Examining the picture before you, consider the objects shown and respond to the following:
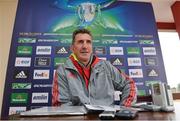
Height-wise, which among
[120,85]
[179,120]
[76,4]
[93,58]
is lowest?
[179,120]

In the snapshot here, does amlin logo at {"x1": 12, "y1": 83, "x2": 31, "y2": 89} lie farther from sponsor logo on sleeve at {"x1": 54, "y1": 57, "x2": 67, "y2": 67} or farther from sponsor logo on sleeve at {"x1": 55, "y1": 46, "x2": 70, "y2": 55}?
sponsor logo on sleeve at {"x1": 55, "y1": 46, "x2": 70, "y2": 55}

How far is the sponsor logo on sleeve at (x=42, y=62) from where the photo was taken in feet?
7.30

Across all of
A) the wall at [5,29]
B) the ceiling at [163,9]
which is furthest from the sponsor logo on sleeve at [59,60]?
the ceiling at [163,9]

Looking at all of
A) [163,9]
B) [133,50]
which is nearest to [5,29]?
[133,50]

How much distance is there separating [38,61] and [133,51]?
1.23 metres

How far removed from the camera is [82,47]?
157 cm

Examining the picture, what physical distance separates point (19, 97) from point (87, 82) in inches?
43.0

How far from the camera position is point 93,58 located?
155 centimetres

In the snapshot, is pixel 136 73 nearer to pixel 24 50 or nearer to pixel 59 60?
pixel 59 60

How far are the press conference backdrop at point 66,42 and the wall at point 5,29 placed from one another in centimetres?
61

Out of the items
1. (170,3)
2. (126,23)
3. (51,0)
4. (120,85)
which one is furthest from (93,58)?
(170,3)

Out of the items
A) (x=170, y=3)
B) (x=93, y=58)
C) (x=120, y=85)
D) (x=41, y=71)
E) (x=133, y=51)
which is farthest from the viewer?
(x=170, y=3)

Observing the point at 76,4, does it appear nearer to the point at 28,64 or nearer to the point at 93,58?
the point at 28,64

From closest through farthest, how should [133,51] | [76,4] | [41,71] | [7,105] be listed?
1. [7,105]
2. [41,71]
3. [133,51]
4. [76,4]
